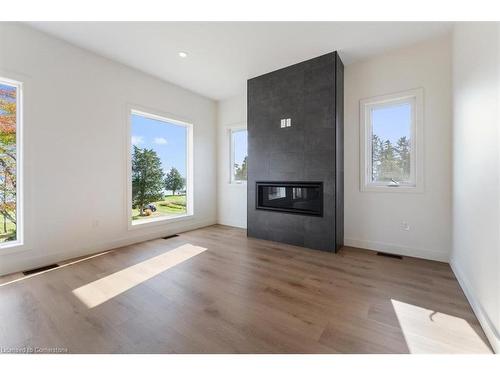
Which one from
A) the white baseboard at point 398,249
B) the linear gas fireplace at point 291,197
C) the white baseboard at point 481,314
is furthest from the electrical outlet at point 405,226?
the linear gas fireplace at point 291,197

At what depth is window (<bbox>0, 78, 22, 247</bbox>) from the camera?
248 cm

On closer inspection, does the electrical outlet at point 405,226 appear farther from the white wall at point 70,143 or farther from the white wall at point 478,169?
the white wall at point 70,143

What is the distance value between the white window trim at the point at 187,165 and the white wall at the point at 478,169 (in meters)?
4.06

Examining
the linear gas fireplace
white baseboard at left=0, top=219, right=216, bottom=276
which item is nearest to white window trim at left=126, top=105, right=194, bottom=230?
white baseboard at left=0, top=219, right=216, bottom=276

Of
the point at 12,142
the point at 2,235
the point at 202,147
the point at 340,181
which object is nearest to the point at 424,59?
the point at 340,181

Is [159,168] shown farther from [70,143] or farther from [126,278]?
[126,278]

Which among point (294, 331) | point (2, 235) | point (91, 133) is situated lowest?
point (294, 331)

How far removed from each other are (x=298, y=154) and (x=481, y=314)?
2460 mm

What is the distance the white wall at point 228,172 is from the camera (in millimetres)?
4766

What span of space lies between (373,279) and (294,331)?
4.12 ft

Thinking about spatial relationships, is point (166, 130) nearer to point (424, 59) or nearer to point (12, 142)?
point (12, 142)

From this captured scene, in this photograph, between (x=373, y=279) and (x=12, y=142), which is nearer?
(x=373, y=279)

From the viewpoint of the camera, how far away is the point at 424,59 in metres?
2.84

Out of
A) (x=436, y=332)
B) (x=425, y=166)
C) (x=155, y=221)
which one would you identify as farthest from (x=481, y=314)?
(x=155, y=221)
